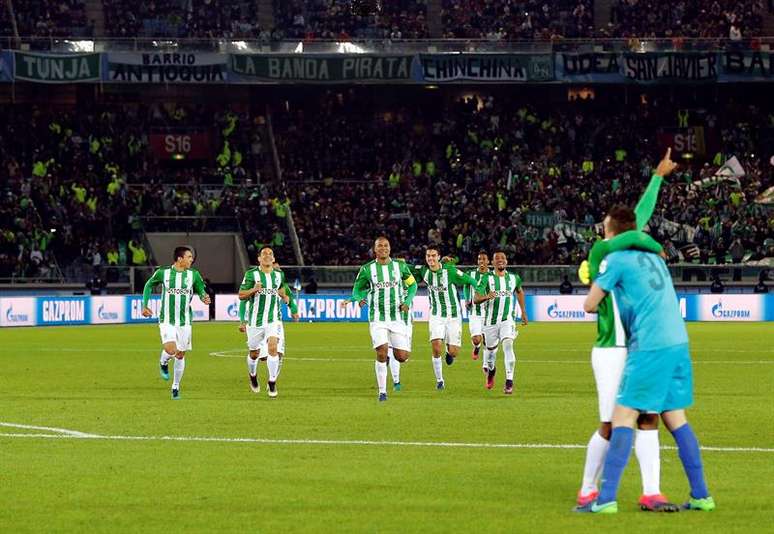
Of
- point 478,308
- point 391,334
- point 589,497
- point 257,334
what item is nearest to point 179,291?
point 257,334

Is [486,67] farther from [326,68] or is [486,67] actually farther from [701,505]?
[701,505]

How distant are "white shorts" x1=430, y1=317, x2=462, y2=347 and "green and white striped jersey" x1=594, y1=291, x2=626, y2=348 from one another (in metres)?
14.1

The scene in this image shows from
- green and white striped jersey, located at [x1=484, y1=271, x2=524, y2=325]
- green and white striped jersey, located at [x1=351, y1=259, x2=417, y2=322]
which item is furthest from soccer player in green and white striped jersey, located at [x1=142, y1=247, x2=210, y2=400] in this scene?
green and white striped jersey, located at [x1=484, y1=271, x2=524, y2=325]

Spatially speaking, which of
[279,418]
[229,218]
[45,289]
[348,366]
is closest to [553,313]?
[229,218]

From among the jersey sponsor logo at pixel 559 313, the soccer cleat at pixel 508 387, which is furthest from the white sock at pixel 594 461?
the jersey sponsor logo at pixel 559 313

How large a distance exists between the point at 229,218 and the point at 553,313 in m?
12.9

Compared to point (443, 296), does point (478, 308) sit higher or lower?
lower

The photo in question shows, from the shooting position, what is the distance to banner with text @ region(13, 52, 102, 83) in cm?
5606

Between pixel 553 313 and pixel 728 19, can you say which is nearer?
pixel 553 313

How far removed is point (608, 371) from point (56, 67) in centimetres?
4871

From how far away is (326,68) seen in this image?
58.8m

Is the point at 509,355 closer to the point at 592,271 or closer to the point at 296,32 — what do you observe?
the point at 592,271

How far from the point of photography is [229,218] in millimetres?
54781

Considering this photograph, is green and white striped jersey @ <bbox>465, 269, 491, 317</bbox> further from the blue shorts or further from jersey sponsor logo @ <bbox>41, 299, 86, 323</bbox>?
jersey sponsor logo @ <bbox>41, 299, 86, 323</bbox>
